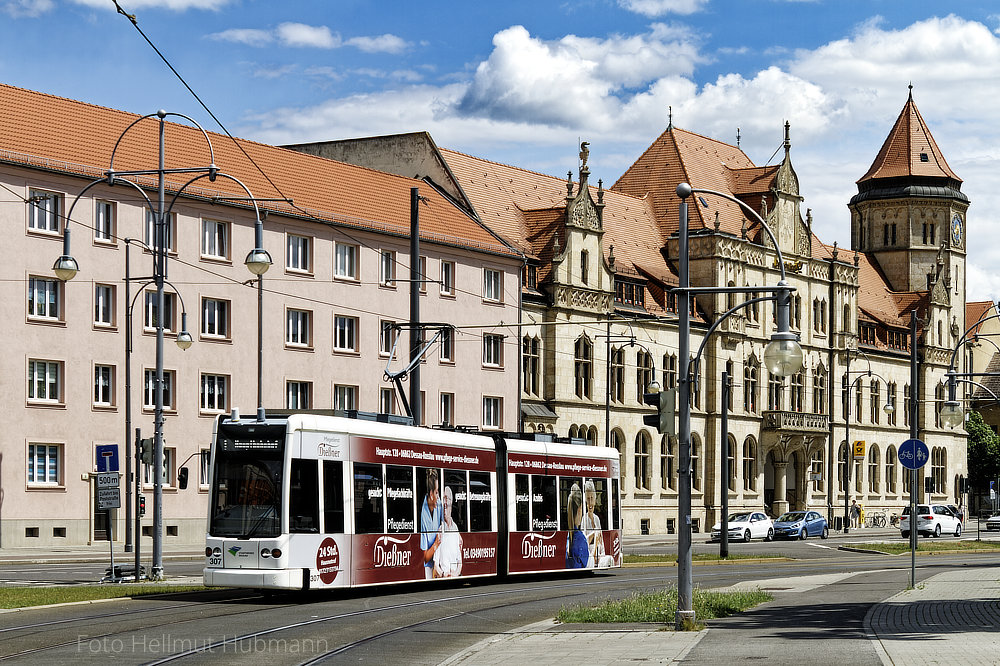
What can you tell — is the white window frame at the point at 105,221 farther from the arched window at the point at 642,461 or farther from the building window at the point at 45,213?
the arched window at the point at 642,461

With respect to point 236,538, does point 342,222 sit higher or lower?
higher

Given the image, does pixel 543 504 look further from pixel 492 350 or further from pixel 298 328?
pixel 492 350

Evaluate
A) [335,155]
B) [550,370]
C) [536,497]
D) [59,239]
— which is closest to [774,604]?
[536,497]

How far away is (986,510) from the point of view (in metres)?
123

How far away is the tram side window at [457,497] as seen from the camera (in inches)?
1133

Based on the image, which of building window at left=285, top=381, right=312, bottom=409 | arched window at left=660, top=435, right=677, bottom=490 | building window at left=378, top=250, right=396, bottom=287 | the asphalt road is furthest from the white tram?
arched window at left=660, top=435, right=677, bottom=490

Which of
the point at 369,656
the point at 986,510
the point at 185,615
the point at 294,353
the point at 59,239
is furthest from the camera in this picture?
the point at 986,510

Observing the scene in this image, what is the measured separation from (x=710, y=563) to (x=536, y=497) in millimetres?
11778

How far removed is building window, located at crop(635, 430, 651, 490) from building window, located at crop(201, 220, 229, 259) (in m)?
26.4

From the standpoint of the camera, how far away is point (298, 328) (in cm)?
5588

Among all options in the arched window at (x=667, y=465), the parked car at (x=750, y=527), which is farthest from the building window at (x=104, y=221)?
the arched window at (x=667, y=465)

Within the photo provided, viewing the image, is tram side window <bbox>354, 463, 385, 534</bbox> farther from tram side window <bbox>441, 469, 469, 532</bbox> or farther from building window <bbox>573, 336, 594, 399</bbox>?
building window <bbox>573, 336, 594, 399</bbox>

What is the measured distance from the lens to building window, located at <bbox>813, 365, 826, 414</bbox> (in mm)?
88750

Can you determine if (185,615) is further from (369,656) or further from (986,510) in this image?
(986,510)
